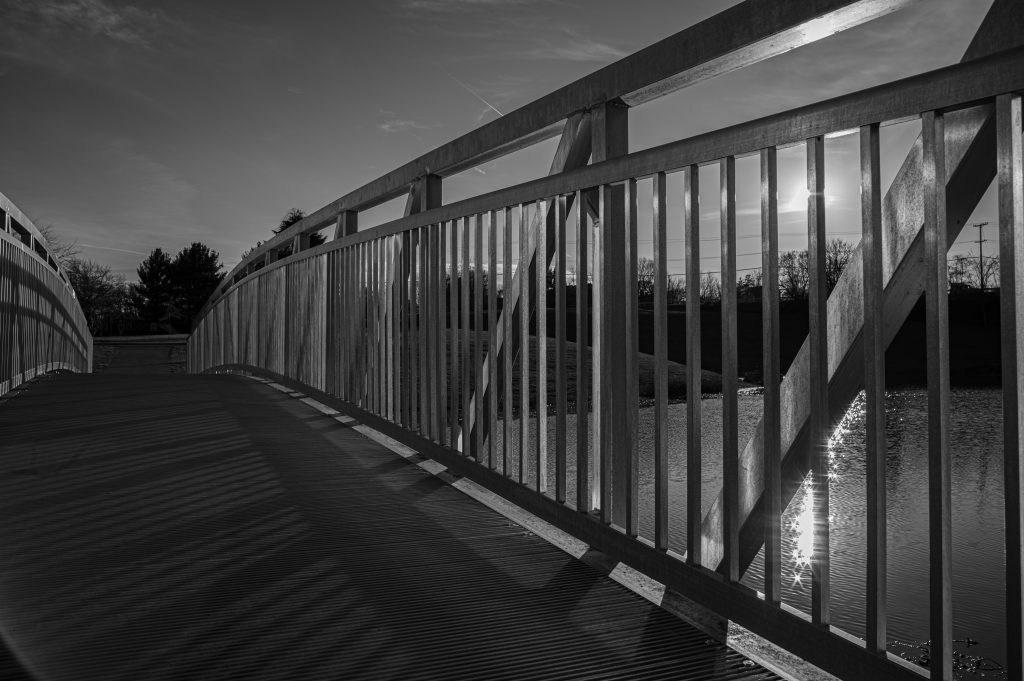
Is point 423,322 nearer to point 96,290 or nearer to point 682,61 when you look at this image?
point 682,61

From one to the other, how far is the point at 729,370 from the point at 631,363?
439 millimetres

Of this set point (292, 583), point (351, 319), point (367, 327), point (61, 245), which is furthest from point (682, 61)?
point (61, 245)

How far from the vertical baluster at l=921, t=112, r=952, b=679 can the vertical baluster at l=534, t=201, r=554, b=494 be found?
159cm

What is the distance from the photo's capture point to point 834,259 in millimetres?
2258

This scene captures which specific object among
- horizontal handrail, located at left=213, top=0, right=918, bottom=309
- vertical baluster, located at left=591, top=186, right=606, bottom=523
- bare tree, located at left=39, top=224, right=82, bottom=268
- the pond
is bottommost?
the pond

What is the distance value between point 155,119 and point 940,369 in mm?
35274

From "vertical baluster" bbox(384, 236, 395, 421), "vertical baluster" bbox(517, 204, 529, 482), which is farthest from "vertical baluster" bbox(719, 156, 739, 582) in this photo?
"vertical baluster" bbox(384, 236, 395, 421)

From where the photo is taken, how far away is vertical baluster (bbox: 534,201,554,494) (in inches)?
115

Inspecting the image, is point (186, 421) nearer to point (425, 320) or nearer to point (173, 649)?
point (425, 320)

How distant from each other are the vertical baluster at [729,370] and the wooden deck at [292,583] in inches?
10.0

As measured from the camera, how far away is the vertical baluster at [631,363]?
2.40 m

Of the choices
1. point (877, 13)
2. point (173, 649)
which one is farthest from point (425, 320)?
point (877, 13)

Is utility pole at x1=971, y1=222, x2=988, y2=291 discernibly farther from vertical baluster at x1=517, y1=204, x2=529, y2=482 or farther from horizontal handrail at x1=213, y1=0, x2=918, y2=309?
vertical baluster at x1=517, y1=204, x2=529, y2=482

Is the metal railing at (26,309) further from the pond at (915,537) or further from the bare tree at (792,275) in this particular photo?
the bare tree at (792,275)
